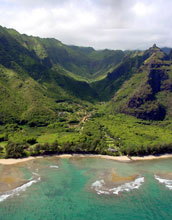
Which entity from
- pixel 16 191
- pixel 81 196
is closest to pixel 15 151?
pixel 16 191

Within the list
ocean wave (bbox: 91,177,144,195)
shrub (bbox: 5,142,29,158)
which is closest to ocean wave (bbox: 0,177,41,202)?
shrub (bbox: 5,142,29,158)

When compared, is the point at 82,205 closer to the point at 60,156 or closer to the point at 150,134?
the point at 60,156

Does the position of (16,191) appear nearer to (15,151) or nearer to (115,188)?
(15,151)

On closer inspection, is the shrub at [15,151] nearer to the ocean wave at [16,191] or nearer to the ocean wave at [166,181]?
the ocean wave at [16,191]

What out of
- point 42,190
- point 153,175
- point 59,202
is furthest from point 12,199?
point 153,175

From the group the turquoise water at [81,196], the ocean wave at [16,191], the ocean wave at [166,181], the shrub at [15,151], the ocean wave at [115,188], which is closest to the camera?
the turquoise water at [81,196]

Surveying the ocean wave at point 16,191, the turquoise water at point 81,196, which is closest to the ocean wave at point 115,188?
the turquoise water at point 81,196

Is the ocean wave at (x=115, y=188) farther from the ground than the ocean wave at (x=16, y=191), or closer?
farther from the ground
